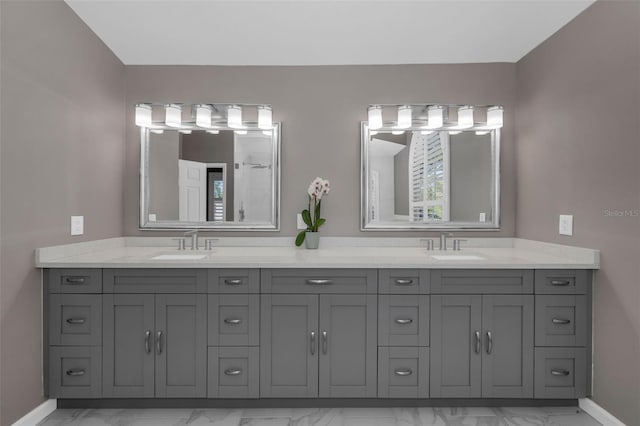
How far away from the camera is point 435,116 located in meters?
2.58

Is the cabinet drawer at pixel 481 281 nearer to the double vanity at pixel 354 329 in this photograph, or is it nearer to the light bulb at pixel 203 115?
the double vanity at pixel 354 329

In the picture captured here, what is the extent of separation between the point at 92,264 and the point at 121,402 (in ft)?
2.69

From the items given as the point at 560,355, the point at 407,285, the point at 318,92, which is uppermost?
the point at 318,92

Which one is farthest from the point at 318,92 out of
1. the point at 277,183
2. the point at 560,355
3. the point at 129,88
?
the point at 560,355

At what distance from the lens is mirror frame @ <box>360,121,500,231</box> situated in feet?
8.43

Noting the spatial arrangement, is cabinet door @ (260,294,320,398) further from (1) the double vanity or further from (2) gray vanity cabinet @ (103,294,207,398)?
(2) gray vanity cabinet @ (103,294,207,398)

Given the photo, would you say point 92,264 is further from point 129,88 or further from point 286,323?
point 129,88

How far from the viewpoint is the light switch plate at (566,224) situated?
2.05m

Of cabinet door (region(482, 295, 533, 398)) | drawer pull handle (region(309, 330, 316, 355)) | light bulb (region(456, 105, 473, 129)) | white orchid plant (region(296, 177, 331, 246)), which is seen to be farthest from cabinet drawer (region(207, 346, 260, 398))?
light bulb (region(456, 105, 473, 129))

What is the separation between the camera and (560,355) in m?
1.95

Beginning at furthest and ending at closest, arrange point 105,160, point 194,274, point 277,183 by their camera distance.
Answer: point 277,183 → point 105,160 → point 194,274

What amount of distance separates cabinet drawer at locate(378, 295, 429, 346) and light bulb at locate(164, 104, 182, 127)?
1.91m

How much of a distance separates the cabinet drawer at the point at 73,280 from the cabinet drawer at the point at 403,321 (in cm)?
157

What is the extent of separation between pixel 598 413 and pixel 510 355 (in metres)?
0.53
